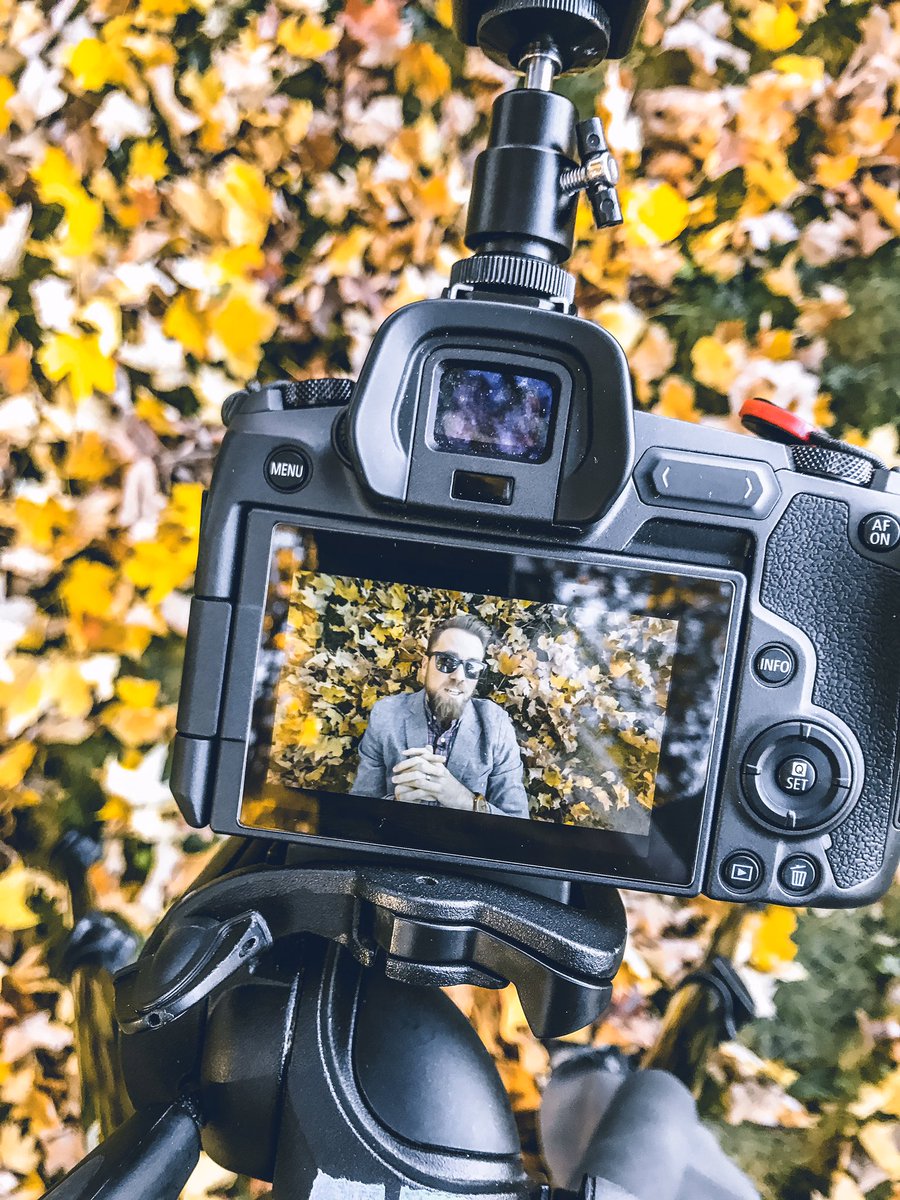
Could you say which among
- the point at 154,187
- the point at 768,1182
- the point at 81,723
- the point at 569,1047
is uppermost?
the point at 154,187

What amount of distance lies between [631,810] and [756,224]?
0.75 metres

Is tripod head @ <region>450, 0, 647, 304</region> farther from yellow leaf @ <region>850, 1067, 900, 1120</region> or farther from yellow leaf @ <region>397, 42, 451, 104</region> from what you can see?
yellow leaf @ <region>850, 1067, 900, 1120</region>

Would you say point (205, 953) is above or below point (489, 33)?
below

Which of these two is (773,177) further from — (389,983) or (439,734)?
(389,983)

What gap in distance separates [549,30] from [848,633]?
0.40m

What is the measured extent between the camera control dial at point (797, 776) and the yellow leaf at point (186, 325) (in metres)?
0.74

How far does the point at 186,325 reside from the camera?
3.33 feet

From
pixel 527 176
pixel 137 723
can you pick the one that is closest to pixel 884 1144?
pixel 137 723

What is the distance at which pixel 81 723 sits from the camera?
1024 millimetres

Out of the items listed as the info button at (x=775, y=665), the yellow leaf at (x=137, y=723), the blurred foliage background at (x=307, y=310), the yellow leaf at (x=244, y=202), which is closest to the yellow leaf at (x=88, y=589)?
the blurred foliage background at (x=307, y=310)

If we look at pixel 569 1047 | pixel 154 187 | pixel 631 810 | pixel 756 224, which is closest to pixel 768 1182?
pixel 569 1047

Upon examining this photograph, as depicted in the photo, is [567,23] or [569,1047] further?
[569,1047]

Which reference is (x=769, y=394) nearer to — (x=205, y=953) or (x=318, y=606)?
(x=318, y=606)

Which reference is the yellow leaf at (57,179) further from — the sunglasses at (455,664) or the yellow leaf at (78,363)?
the sunglasses at (455,664)
